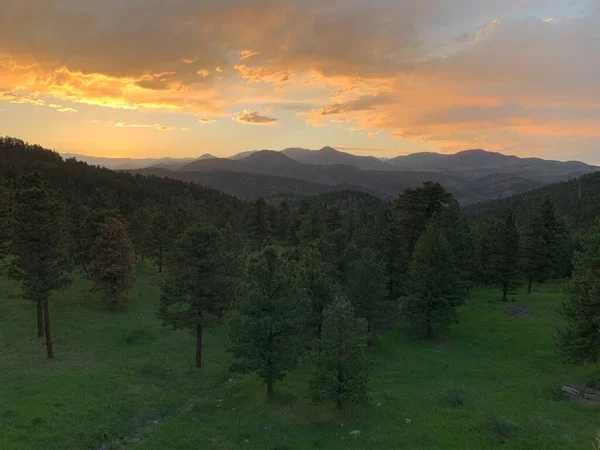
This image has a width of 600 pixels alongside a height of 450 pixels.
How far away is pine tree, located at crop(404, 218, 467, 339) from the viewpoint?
129 ft

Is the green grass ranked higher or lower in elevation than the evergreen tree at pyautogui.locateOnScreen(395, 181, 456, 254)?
lower

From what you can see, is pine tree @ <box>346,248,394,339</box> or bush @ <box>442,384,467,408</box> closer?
bush @ <box>442,384,467,408</box>

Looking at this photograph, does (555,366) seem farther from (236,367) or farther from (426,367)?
(236,367)

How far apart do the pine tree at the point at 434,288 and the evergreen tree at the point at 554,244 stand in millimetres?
26010

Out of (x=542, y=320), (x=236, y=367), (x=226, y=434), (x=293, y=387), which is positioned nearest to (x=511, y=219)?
(x=542, y=320)

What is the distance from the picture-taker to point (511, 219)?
176 ft

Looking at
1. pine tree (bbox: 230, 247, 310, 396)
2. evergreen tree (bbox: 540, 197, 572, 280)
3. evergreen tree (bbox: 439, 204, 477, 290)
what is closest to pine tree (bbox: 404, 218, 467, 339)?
evergreen tree (bbox: 439, 204, 477, 290)

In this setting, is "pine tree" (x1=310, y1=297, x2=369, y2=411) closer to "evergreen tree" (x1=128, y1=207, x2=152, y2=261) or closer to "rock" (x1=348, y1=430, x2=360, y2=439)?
"rock" (x1=348, y1=430, x2=360, y2=439)

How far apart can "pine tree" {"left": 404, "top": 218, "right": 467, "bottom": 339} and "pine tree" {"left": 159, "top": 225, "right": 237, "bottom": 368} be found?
19344 mm

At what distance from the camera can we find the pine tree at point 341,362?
2295 cm

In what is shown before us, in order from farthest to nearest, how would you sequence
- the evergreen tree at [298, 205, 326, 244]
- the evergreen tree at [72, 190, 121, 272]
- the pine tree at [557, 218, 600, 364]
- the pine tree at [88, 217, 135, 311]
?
the evergreen tree at [298, 205, 326, 244] < the evergreen tree at [72, 190, 121, 272] < the pine tree at [88, 217, 135, 311] < the pine tree at [557, 218, 600, 364]

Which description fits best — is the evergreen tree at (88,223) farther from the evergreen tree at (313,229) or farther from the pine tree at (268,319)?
the pine tree at (268,319)

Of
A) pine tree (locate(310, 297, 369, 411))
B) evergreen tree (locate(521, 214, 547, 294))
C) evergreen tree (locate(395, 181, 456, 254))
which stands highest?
evergreen tree (locate(395, 181, 456, 254))

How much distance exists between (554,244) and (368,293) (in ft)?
Result: 139
